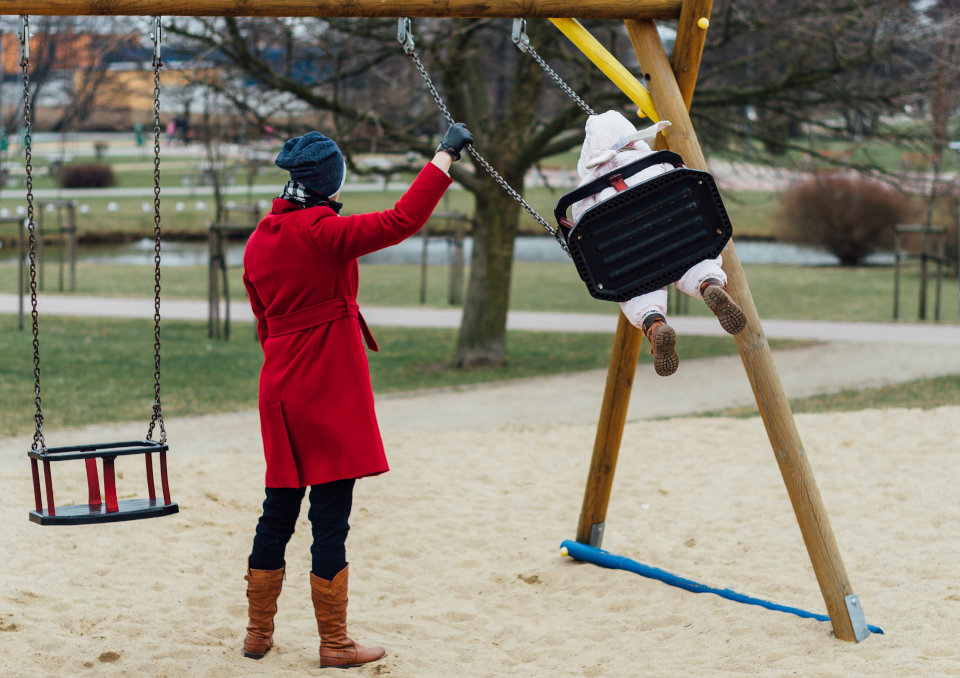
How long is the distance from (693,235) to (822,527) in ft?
3.84

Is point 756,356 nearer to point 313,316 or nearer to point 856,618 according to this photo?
point 856,618

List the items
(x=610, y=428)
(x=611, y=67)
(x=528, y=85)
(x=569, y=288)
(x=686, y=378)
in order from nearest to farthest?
(x=611, y=67)
(x=610, y=428)
(x=686, y=378)
(x=528, y=85)
(x=569, y=288)

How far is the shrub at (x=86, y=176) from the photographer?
3794 centimetres

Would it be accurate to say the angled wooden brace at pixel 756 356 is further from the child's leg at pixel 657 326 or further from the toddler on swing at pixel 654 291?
the child's leg at pixel 657 326

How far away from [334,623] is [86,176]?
37424 mm

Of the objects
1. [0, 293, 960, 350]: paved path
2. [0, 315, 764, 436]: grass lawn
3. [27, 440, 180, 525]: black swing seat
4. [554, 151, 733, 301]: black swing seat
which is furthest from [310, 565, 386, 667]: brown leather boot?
[0, 293, 960, 350]: paved path

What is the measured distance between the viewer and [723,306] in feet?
11.9

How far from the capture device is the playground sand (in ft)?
12.9

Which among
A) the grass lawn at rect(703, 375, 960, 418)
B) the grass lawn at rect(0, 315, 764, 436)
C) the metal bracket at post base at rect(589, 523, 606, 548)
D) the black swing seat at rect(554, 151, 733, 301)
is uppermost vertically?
the black swing seat at rect(554, 151, 733, 301)

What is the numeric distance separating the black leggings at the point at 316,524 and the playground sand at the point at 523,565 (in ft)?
1.28

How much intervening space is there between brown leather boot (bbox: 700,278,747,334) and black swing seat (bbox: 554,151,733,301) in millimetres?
105

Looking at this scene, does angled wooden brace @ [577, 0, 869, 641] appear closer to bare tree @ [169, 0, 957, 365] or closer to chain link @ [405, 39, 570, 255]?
chain link @ [405, 39, 570, 255]

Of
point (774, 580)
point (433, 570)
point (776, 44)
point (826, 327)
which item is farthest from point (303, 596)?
point (826, 327)

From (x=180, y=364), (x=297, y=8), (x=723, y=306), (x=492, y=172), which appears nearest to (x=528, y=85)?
(x=180, y=364)
